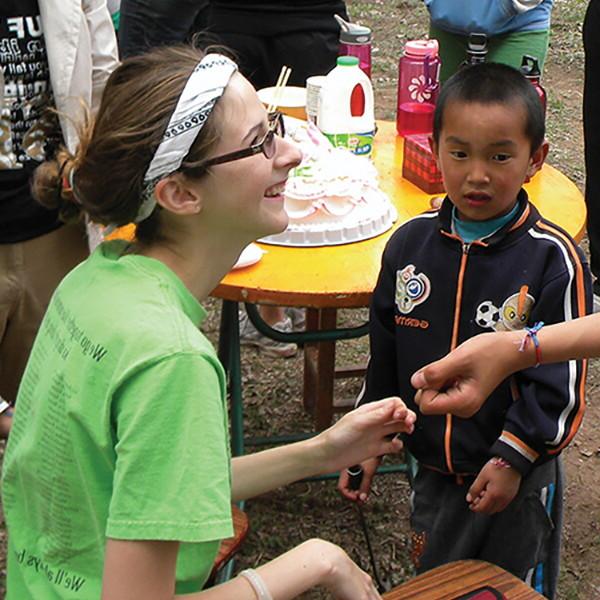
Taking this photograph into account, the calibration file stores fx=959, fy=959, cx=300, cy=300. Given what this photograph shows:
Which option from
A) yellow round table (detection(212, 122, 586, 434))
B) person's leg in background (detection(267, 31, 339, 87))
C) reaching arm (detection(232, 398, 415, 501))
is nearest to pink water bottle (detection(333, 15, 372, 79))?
yellow round table (detection(212, 122, 586, 434))

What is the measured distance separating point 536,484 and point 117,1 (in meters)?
3.80

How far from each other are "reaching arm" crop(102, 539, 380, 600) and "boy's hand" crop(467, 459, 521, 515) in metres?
0.53

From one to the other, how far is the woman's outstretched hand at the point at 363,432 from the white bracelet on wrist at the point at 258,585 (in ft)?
1.41

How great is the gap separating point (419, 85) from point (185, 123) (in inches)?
69.8

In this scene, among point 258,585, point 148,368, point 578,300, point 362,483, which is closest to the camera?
point 148,368

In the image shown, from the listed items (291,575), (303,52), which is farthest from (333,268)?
(303,52)

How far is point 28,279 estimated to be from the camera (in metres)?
2.87

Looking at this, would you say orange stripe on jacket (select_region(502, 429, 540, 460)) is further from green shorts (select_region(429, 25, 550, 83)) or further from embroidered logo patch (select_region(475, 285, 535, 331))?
green shorts (select_region(429, 25, 550, 83))

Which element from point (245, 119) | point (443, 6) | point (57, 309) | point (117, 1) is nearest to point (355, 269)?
point (245, 119)

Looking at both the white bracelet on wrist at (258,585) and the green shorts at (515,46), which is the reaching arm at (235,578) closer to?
the white bracelet on wrist at (258,585)

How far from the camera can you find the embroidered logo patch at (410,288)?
6.89 feet

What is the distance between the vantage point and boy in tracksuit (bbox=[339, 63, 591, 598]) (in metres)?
1.98

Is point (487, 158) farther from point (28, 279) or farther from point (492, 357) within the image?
point (28, 279)

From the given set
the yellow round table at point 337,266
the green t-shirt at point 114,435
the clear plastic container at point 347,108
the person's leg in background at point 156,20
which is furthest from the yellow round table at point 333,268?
the person's leg in background at point 156,20
